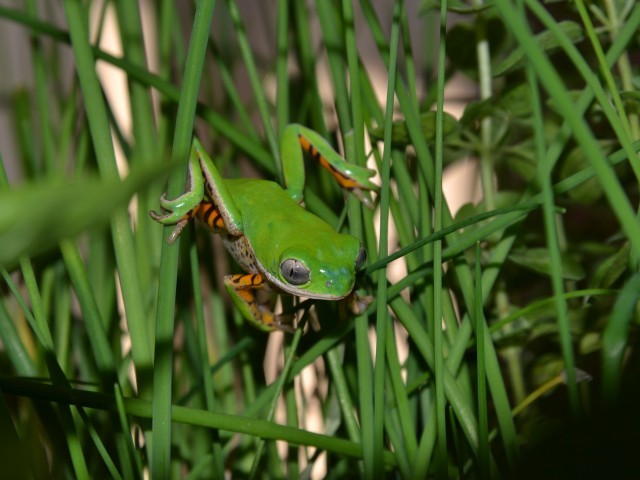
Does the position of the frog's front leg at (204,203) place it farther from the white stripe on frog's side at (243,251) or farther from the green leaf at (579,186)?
the green leaf at (579,186)

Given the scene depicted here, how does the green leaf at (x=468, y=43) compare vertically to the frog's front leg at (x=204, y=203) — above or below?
above

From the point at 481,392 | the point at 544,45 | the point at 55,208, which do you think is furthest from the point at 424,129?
the point at 55,208

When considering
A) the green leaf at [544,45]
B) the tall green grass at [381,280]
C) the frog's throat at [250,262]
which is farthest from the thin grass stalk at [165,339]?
the green leaf at [544,45]

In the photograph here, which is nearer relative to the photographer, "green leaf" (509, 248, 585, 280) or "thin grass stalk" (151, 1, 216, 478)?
"thin grass stalk" (151, 1, 216, 478)

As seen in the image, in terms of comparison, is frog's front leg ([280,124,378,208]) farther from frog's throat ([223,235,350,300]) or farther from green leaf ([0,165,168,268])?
green leaf ([0,165,168,268])

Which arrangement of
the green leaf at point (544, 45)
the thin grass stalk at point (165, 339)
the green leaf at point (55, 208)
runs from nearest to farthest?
the green leaf at point (55, 208) → the thin grass stalk at point (165, 339) → the green leaf at point (544, 45)

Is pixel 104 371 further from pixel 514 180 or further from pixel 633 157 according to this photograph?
pixel 514 180

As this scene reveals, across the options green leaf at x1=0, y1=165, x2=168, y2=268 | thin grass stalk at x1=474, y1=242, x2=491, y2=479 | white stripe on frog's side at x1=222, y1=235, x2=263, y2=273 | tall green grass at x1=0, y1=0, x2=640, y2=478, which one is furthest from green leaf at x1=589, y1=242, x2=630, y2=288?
green leaf at x1=0, y1=165, x2=168, y2=268

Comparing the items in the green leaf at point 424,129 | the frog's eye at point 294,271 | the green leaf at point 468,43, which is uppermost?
the green leaf at point 468,43
